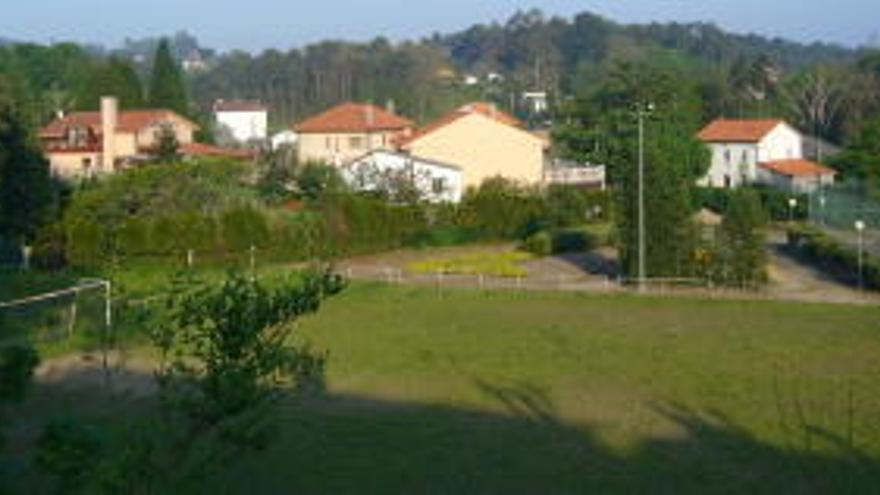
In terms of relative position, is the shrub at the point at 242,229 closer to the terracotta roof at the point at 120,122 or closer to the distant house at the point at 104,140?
the distant house at the point at 104,140

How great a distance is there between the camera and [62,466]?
666 cm

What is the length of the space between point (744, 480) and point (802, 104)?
64.3 metres

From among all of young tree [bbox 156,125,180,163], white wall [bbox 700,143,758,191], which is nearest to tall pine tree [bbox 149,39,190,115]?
young tree [bbox 156,125,180,163]

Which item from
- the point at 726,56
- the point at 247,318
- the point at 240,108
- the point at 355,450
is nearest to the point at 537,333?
the point at 355,450

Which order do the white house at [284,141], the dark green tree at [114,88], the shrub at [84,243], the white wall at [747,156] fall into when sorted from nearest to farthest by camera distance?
the shrub at [84,243], the white house at [284,141], the white wall at [747,156], the dark green tree at [114,88]

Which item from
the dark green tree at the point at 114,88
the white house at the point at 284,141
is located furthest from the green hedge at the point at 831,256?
the dark green tree at the point at 114,88

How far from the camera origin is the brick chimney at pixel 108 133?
2174 inches

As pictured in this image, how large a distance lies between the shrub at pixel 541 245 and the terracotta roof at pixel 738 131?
67.5 ft

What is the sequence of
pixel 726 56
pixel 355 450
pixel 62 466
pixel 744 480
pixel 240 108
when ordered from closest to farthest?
pixel 62 466
pixel 744 480
pixel 355 450
pixel 240 108
pixel 726 56

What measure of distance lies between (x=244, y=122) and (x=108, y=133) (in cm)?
4291

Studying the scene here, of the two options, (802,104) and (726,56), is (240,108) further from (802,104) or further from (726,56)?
(726,56)

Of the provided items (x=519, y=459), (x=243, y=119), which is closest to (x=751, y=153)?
(x=519, y=459)

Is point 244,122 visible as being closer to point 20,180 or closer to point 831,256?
point 20,180

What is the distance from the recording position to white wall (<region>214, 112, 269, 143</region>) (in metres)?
97.7
